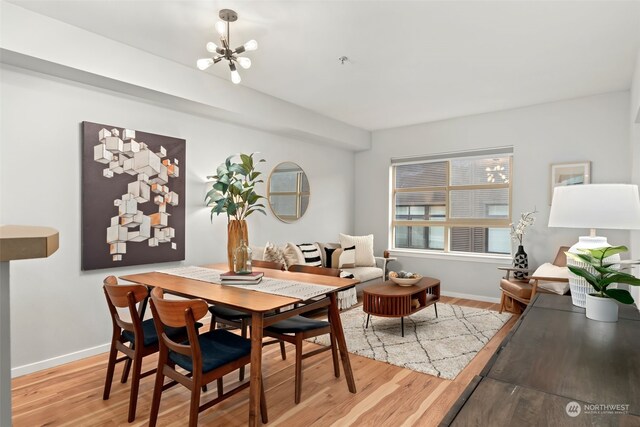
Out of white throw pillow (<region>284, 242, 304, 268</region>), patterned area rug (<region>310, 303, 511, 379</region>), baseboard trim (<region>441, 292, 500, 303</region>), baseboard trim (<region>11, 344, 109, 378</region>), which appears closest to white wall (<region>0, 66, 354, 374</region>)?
baseboard trim (<region>11, 344, 109, 378</region>)

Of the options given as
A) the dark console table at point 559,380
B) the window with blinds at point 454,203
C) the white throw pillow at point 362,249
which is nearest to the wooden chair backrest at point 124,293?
the dark console table at point 559,380

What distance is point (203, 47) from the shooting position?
312 centimetres

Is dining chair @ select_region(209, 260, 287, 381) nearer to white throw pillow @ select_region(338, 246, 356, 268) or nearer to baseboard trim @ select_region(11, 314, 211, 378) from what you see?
baseboard trim @ select_region(11, 314, 211, 378)

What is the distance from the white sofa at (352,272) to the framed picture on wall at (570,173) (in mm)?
2491

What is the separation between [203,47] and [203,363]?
2.59 meters

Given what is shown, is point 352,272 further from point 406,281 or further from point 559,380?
point 559,380

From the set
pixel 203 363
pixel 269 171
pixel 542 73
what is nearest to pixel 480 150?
pixel 542 73

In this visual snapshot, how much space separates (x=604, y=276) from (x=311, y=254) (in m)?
3.55

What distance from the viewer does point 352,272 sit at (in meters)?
4.94

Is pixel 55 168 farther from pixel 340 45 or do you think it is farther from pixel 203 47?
pixel 340 45

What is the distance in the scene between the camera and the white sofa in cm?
432

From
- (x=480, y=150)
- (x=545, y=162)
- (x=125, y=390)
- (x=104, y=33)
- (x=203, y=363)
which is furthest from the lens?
(x=480, y=150)

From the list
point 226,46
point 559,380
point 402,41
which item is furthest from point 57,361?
point 402,41

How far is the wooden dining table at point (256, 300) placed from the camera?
6.15 ft
